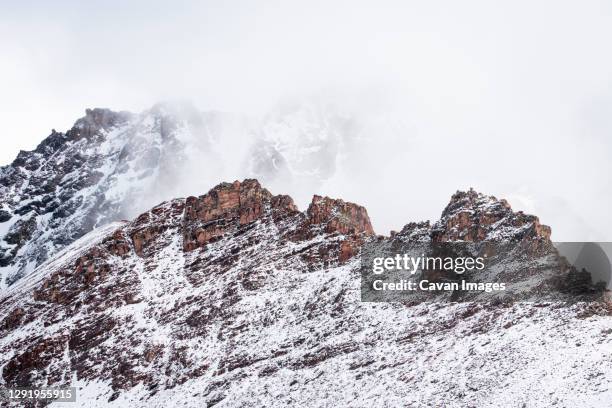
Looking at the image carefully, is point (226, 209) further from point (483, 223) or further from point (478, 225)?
point (483, 223)

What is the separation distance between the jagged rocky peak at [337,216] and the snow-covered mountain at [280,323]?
0.74 ft

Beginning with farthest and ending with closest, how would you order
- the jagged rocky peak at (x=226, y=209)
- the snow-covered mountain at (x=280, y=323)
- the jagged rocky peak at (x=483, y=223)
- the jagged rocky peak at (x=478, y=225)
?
the jagged rocky peak at (x=226, y=209) < the jagged rocky peak at (x=478, y=225) < the jagged rocky peak at (x=483, y=223) < the snow-covered mountain at (x=280, y=323)

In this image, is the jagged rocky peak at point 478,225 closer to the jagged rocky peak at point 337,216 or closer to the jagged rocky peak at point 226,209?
the jagged rocky peak at point 337,216

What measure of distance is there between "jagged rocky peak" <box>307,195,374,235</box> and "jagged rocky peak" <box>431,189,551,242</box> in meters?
12.0

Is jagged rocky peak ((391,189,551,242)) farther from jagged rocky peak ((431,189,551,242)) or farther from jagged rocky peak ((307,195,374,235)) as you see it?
jagged rocky peak ((307,195,374,235))

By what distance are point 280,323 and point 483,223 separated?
25.7 meters

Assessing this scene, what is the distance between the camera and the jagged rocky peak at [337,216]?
91.0 meters

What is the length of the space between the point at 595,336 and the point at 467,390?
10.8 meters

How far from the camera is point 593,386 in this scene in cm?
4719

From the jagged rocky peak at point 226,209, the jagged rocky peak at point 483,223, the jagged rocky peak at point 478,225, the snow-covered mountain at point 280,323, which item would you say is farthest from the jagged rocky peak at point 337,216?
the jagged rocky peak at point 483,223

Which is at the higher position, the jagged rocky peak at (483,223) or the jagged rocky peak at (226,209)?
the jagged rocky peak at (226,209)

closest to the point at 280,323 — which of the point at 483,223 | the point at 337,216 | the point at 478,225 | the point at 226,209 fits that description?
the point at 337,216

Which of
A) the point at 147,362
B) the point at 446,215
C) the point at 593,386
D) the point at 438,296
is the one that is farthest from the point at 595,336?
the point at 147,362

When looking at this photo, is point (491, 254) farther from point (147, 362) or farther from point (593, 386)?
point (147, 362)
